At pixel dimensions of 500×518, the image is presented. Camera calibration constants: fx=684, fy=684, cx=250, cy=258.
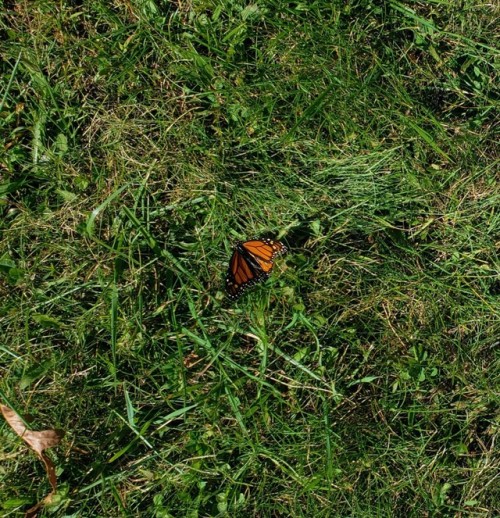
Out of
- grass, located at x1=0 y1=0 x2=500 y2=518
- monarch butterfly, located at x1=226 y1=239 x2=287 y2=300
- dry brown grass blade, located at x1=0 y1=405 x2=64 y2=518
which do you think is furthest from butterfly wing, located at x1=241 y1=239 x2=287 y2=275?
dry brown grass blade, located at x1=0 y1=405 x2=64 y2=518

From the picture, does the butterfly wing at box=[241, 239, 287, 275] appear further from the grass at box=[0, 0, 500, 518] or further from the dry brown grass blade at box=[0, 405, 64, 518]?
the dry brown grass blade at box=[0, 405, 64, 518]

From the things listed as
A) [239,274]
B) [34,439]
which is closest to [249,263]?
[239,274]

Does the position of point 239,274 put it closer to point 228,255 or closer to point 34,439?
point 228,255

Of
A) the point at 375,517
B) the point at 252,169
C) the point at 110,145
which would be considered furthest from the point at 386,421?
the point at 110,145

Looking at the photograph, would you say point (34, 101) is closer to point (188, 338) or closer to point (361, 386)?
point (188, 338)

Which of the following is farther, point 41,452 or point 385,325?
point 385,325
